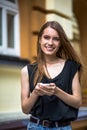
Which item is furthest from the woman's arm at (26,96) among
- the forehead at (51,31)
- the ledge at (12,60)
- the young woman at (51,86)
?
the ledge at (12,60)

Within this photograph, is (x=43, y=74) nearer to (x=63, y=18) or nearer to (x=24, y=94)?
(x=24, y=94)

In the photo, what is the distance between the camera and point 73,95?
2744 millimetres

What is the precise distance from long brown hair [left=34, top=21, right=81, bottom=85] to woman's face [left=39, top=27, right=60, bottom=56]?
3 cm

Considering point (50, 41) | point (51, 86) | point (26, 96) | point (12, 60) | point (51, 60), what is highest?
point (50, 41)

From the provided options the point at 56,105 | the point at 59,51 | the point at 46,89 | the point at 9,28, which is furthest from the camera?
the point at 9,28

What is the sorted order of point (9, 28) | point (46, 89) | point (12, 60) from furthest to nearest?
point (9, 28), point (12, 60), point (46, 89)

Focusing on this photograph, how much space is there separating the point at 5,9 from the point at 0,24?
0.23 meters

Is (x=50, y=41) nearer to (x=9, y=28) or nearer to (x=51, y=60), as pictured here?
(x=51, y=60)

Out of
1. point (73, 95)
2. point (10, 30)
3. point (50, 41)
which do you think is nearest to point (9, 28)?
point (10, 30)

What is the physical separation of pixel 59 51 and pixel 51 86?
0.45 meters

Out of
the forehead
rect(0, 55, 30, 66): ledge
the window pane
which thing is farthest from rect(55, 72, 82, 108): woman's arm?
the window pane

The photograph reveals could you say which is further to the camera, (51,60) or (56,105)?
(51,60)

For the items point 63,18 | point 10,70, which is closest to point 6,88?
point 10,70

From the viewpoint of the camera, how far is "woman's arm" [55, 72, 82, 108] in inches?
104
